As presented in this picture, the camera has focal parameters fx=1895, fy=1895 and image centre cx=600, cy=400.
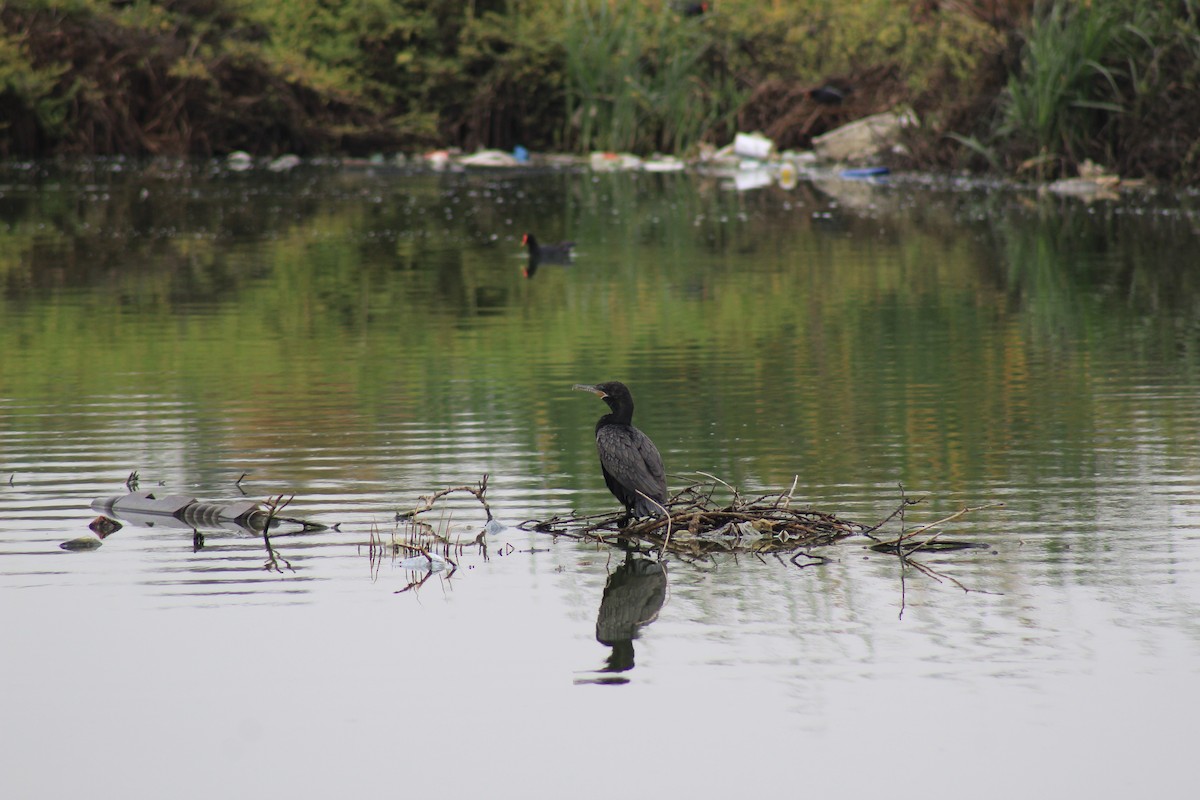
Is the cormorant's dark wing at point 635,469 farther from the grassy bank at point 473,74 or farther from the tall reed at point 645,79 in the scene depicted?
the tall reed at point 645,79

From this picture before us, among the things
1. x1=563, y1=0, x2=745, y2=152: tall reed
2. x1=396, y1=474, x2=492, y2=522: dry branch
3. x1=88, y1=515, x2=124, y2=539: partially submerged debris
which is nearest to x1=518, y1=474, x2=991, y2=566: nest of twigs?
x1=396, y1=474, x2=492, y2=522: dry branch

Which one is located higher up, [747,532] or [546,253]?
[546,253]

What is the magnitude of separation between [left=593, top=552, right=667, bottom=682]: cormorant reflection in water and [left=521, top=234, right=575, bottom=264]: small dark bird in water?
10644 mm

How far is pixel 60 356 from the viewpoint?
12.1 metres

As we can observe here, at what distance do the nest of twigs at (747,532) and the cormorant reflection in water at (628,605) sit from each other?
0.46 ft

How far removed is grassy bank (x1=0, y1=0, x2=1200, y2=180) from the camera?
1278 inches

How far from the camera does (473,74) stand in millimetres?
37094

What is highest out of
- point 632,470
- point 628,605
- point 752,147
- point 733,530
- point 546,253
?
point 752,147

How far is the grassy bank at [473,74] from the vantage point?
3247 centimetres

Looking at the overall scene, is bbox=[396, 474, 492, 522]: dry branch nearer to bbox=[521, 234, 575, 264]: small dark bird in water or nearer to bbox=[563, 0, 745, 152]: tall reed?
bbox=[521, 234, 575, 264]: small dark bird in water

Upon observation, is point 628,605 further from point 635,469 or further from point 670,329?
point 670,329

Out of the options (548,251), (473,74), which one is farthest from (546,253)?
(473,74)

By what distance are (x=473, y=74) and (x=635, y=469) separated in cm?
3078

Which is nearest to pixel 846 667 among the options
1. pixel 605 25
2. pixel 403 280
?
pixel 403 280
